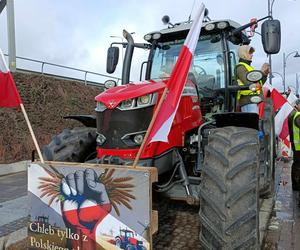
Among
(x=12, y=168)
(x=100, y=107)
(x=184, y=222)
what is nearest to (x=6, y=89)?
(x=100, y=107)

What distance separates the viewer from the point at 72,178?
3.30 metres

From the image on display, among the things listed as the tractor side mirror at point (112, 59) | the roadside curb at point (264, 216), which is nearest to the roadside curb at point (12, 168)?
the tractor side mirror at point (112, 59)

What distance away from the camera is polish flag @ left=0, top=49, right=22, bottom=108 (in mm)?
4027

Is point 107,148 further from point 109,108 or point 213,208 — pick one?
point 213,208

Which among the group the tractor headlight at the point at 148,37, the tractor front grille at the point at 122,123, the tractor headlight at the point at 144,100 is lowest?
the tractor front grille at the point at 122,123

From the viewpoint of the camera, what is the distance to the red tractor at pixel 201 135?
10.5ft

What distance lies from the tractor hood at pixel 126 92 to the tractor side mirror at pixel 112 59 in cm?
117

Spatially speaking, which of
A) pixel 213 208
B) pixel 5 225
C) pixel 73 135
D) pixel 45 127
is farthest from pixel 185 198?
pixel 45 127

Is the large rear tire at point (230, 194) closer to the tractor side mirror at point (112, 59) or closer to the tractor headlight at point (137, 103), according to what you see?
the tractor headlight at point (137, 103)

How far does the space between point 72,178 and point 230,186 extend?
4.28 feet

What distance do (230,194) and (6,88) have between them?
2.48 m

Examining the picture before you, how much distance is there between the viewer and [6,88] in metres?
4.05

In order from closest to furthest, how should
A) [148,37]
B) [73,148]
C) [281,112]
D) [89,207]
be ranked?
[89,207]
[73,148]
[148,37]
[281,112]

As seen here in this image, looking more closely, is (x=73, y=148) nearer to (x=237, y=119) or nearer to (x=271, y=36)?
(x=237, y=119)
